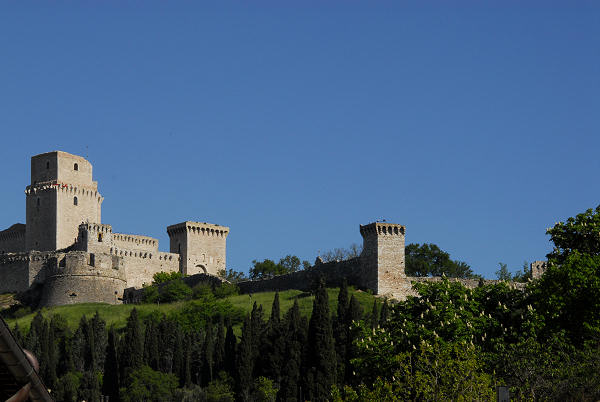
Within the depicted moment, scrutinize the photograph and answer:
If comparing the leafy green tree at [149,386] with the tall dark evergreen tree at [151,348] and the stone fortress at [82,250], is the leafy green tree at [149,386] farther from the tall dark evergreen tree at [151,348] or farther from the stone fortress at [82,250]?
the stone fortress at [82,250]

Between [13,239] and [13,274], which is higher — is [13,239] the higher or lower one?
the higher one

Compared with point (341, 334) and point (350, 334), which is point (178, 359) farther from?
point (350, 334)

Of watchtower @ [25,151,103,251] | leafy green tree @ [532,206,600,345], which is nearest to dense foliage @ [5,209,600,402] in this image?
leafy green tree @ [532,206,600,345]

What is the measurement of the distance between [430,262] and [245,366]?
4429 cm

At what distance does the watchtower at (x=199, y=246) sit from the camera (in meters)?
110

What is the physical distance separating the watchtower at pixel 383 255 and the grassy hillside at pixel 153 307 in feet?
5.44

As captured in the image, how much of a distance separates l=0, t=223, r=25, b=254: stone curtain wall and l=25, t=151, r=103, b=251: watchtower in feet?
15.9

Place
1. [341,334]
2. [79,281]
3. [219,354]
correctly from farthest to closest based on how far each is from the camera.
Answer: [79,281], [219,354], [341,334]

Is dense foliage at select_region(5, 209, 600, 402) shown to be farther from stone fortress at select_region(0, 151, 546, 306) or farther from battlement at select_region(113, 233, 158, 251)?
battlement at select_region(113, 233, 158, 251)

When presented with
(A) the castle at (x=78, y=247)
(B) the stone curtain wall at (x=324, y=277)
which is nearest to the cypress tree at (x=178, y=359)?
(B) the stone curtain wall at (x=324, y=277)

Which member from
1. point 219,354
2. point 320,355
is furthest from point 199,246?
point 320,355

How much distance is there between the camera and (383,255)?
264 ft

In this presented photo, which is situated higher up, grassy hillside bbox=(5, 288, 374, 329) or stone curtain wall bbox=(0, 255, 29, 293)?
stone curtain wall bbox=(0, 255, 29, 293)

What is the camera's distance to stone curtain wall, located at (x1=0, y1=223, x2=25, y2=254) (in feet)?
367
